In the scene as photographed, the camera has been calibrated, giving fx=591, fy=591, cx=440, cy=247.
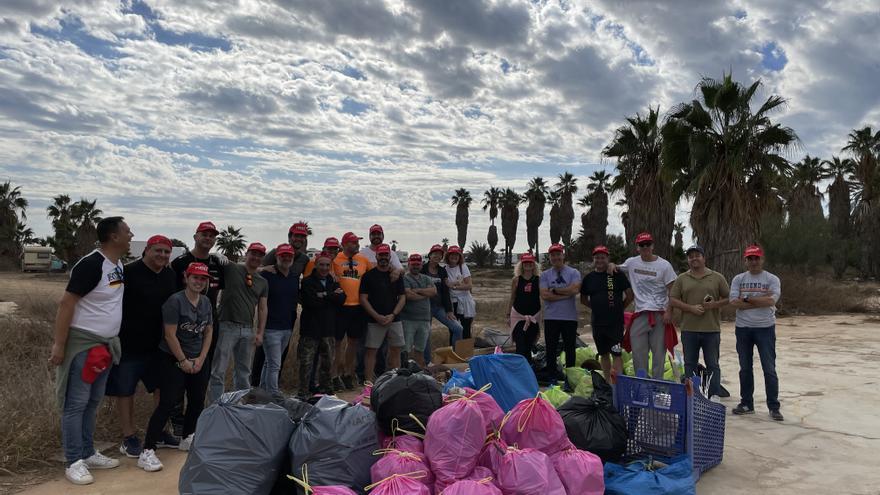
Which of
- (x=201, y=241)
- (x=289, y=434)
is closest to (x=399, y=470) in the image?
(x=289, y=434)

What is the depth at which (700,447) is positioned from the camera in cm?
419

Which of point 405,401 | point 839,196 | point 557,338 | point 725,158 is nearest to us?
point 405,401

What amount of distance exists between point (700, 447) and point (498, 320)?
10773 millimetres

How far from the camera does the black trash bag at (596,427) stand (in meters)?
4.01

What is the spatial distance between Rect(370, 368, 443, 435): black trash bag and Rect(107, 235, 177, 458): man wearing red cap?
1961 mm

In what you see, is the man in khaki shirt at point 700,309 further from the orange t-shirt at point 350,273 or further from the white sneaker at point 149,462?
the white sneaker at point 149,462

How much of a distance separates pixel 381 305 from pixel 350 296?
0.36 metres

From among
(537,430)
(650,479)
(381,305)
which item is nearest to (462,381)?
(537,430)

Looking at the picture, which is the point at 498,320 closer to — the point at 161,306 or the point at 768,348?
the point at 768,348

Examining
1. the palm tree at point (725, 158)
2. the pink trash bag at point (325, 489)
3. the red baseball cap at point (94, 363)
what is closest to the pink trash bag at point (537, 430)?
the pink trash bag at point (325, 489)

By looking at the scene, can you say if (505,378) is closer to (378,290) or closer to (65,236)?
(378,290)

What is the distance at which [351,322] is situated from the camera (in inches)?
264

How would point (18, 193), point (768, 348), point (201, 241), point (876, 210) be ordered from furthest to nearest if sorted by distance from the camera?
point (18, 193) → point (876, 210) → point (768, 348) → point (201, 241)

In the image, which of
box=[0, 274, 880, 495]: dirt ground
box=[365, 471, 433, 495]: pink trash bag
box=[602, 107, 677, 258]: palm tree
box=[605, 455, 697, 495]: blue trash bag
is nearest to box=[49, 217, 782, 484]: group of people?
box=[0, 274, 880, 495]: dirt ground
